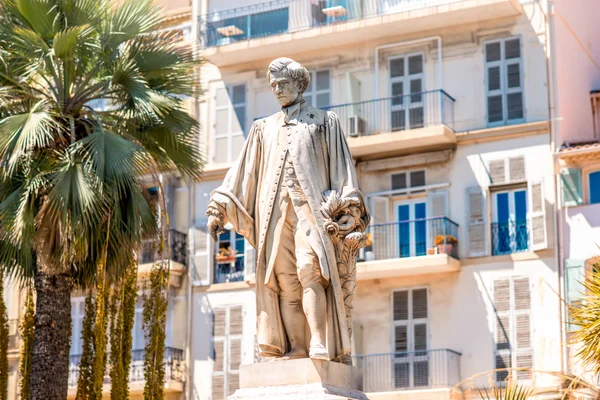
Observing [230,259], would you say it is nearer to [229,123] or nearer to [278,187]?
[229,123]

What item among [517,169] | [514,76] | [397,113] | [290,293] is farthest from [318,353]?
[397,113]

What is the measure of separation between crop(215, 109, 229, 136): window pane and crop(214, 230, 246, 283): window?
2.41m

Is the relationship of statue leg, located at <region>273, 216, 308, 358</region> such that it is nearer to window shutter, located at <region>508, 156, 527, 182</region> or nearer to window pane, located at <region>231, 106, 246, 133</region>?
window shutter, located at <region>508, 156, 527, 182</region>

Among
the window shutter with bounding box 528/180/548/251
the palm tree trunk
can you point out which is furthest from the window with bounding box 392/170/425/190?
the palm tree trunk

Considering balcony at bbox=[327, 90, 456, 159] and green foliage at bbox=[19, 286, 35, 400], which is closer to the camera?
green foliage at bbox=[19, 286, 35, 400]

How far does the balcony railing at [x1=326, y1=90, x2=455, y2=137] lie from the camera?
2759cm

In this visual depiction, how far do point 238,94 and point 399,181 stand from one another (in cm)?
454

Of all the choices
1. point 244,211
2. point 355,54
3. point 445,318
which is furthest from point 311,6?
point 244,211

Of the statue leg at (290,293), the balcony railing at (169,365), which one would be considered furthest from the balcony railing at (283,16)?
the statue leg at (290,293)

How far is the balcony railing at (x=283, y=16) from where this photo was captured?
93.1 ft

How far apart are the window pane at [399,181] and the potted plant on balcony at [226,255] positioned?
3.89 m

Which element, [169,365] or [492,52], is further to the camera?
[169,365]

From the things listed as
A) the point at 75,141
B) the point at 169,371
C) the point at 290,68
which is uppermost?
the point at 75,141

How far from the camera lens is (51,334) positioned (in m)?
19.1
